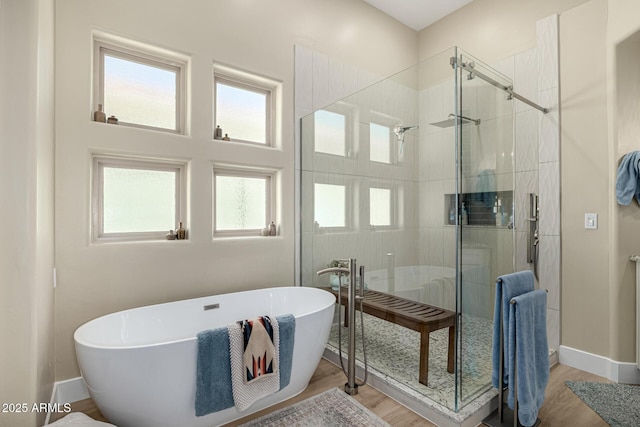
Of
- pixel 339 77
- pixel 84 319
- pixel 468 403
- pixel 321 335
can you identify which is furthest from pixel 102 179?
pixel 468 403

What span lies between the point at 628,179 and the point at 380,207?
171 cm

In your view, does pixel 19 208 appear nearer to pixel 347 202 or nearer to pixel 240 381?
pixel 240 381

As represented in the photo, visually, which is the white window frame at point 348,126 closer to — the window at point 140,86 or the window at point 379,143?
the window at point 379,143

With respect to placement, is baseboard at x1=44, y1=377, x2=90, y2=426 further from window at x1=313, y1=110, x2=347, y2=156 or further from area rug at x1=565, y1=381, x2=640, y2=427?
area rug at x1=565, y1=381, x2=640, y2=427

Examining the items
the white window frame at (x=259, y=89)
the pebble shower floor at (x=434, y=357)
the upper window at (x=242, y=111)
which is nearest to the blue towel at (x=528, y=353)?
the pebble shower floor at (x=434, y=357)

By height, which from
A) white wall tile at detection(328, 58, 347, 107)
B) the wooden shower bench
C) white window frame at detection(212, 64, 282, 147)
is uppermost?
white wall tile at detection(328, 58, 347, 107)

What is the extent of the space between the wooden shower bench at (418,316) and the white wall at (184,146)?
981mm

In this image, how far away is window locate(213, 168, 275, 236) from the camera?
285 centimetres

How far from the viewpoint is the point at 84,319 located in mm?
2146

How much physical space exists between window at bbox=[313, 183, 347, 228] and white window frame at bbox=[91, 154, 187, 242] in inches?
44.6

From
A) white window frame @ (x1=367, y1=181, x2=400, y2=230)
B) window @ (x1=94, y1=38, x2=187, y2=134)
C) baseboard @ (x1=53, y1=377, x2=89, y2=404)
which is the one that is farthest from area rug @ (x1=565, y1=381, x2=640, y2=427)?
window @ (x1=94, y1=38, x2=187, y2=134)

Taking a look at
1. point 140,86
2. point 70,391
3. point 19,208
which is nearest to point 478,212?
point 19,208

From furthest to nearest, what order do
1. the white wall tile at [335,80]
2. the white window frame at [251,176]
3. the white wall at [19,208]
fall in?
the white wall tile at [335,80] → the white window frame at [251,176] → the white wall at [19,208]

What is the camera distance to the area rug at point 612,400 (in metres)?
1.88
